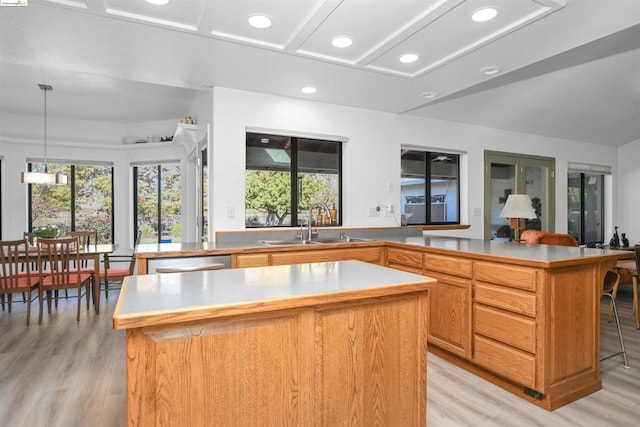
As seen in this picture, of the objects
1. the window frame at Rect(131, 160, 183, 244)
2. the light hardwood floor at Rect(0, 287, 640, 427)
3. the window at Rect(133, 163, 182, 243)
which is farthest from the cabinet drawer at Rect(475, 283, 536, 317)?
the window at Rect(133, 163, 182, 243)

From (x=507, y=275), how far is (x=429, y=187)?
2788mm

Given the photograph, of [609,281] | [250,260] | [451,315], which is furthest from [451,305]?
[250,260]

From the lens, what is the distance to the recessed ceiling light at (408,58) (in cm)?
288

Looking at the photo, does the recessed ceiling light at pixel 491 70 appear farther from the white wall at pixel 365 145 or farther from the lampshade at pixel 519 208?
the white wall at pixel 365 145

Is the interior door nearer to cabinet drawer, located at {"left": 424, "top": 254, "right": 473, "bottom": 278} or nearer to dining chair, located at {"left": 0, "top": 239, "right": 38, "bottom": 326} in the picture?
cabinet drawer, located at {"left": 424, "top": 254, "right": 473, "bottom": 278}

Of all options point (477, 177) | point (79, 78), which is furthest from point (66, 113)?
point (477, 177)

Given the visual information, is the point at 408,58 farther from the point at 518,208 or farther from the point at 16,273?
the point at 16,273

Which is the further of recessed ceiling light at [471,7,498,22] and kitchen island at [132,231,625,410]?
recessed ceiling light at [471,7,498,22]

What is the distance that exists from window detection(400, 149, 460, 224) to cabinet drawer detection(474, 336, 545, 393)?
2356 millimetres

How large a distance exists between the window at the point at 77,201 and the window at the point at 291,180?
348cm

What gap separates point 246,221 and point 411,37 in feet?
7.76

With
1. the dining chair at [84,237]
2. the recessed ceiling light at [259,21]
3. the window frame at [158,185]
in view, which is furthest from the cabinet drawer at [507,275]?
the window frame at [158,185]

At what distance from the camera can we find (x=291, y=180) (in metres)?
4.14

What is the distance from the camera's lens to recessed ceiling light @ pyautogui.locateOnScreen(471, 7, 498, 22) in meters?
2.20
